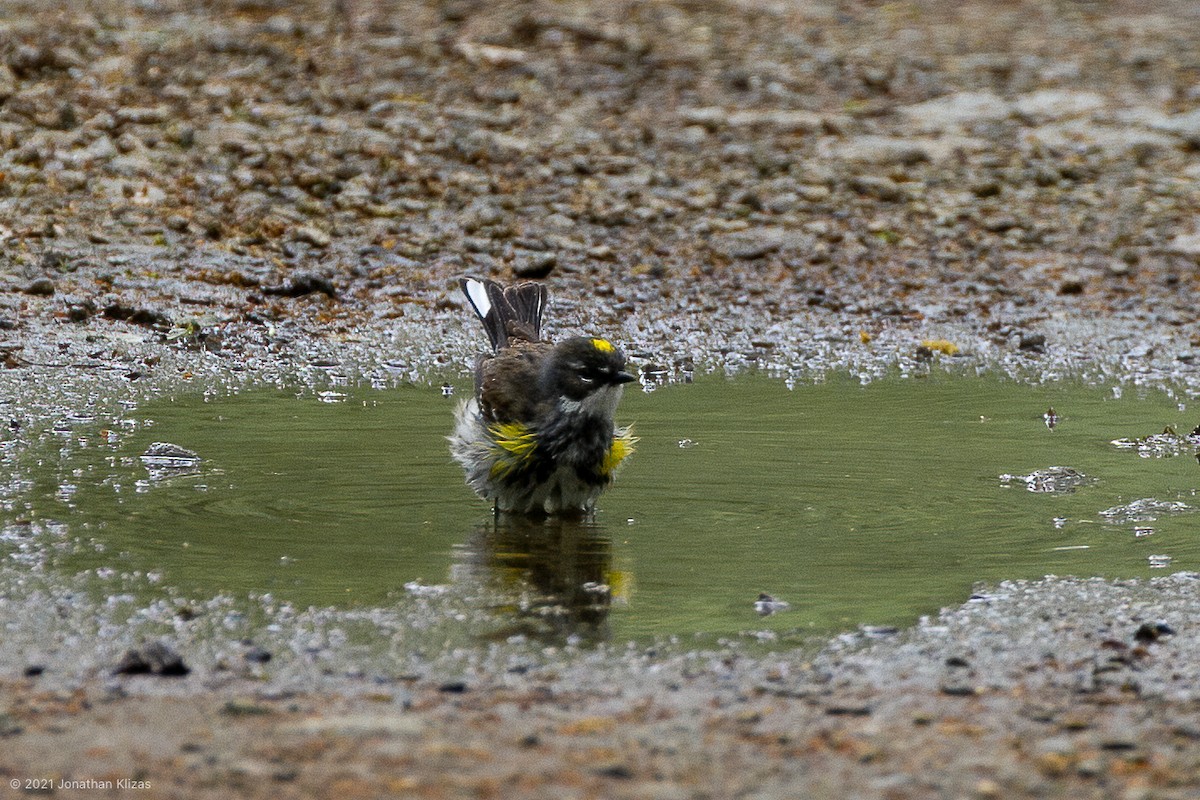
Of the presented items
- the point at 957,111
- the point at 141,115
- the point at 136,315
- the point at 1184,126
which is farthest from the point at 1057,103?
the point at 136,315

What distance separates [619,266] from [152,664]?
8.99 metres

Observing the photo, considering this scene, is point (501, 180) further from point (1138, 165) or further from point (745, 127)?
point (1138, 165)

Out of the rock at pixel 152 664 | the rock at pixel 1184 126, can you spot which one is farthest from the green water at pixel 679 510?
the rock at pixel 1184 126

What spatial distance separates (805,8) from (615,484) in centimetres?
1242

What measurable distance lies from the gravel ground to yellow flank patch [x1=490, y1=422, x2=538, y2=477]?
218cm

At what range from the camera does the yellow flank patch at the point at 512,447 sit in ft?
25.7

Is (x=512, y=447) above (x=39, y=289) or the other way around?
the other way around

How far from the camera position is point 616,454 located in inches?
312

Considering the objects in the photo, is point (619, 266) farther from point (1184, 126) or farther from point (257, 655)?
point (257, 655)

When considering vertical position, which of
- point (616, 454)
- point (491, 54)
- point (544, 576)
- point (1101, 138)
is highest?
point (491, 54)

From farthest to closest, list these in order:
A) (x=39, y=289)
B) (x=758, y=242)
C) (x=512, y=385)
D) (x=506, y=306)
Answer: (x=758, y=242) < (x=39, y=289) < (x=506, y=306) < (x=512, y=385)

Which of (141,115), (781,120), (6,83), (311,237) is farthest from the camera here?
(781,120)

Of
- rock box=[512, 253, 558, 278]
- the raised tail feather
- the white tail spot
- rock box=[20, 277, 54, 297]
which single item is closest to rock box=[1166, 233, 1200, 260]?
rock box=[512, 253, 558, 278]

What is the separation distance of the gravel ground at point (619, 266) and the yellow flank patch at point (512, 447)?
86.0 inches
